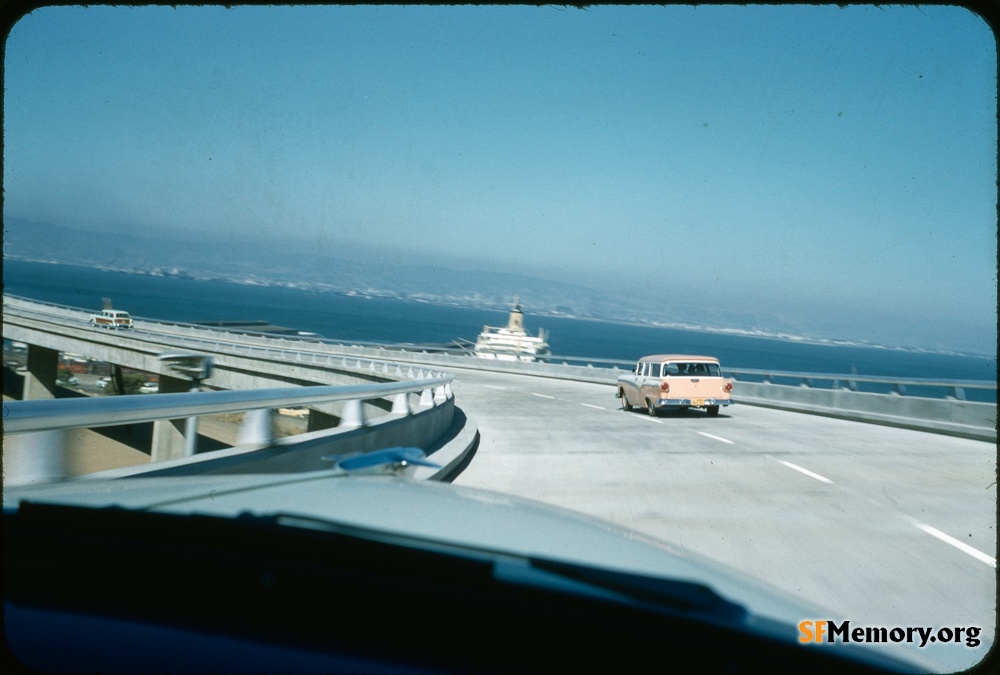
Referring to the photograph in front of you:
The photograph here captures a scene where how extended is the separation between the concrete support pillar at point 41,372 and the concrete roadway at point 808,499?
33.8 metres

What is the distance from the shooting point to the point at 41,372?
41.7 m

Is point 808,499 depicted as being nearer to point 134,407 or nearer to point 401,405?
point 401,405

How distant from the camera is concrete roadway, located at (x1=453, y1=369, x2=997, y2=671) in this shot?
5219mm

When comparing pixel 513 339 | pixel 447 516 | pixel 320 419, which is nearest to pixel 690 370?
pixel 320 419

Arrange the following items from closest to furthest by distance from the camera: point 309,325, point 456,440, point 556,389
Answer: point 456,440, point 556,389, point 309,325

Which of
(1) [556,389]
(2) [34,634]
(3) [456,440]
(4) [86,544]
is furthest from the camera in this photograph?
(1) [556,389]

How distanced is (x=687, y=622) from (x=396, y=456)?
196 cm

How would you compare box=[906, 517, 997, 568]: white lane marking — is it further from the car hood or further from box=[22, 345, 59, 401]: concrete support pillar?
box=[22, 345, 59, 401]: concrete support pillar

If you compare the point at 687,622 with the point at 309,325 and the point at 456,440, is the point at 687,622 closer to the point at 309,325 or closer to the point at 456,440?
the point at 456,440

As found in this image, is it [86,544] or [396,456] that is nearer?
[86,544]

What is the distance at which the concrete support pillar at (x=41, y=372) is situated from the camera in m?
41.3

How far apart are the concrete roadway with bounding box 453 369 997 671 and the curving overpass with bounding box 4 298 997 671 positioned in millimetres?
21

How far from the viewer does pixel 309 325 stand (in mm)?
99375

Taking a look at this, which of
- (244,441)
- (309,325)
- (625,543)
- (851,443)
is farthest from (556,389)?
(309,325)
